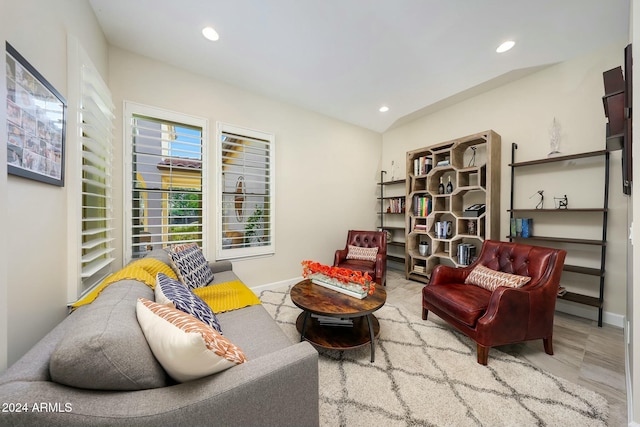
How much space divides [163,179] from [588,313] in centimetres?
477

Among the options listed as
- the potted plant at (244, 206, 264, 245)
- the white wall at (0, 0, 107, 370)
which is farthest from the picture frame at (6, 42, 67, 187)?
the potted plant at (244, 206, 264, 245)

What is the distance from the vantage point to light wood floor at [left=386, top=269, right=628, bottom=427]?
1.42m

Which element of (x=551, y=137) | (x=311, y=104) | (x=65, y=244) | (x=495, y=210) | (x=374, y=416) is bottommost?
(x=374, y=416)

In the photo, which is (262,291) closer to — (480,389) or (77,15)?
(480,389)

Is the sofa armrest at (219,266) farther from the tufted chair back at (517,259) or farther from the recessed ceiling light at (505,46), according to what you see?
the recessed ceiling light at (505,46)

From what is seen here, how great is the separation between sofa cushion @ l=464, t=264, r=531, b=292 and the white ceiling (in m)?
2.17

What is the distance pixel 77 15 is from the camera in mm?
1595

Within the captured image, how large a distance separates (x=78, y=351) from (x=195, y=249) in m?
1.79

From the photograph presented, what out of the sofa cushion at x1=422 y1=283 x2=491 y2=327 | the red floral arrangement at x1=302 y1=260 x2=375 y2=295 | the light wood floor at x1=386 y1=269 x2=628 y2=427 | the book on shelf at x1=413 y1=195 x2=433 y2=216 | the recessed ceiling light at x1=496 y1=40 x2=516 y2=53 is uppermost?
the recessed ceiling light at x1=496 y1=40 x2=516 y2=53

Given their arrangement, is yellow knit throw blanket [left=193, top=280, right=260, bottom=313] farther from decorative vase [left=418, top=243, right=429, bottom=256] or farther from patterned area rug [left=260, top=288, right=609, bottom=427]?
Answer: decorative vase [left=418, top=243, right=429, bottom=256]

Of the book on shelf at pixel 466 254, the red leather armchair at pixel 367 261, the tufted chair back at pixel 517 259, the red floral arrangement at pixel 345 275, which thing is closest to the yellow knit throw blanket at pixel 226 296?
the red floral arrangement at pixel 345 275

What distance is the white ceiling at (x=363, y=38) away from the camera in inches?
70.5

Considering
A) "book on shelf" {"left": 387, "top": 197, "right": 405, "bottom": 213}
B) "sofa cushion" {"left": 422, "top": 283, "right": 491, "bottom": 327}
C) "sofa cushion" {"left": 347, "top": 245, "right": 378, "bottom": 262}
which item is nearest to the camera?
"sofa cushion" {"left": 422, "top": 283, "right": 491, "bottom": 327}

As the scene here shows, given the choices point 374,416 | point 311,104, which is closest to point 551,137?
point 311,104
